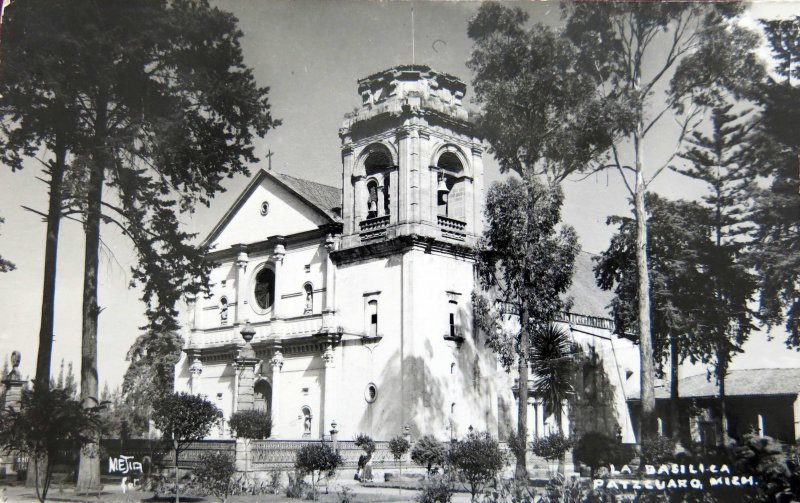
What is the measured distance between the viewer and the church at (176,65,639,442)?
2783 centimetres

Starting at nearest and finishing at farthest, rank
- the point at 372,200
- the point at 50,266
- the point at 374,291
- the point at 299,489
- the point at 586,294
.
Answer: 1. the point at 50,266
2. the point at 299,489
3. the point at 374,291
4. the point at 372,200
5. the point at 586,294

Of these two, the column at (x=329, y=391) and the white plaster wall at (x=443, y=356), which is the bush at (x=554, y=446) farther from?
the column at (x=329, y=391)

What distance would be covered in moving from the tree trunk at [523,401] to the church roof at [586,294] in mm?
14164

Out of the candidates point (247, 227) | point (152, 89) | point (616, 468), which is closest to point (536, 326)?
point (616, 468)

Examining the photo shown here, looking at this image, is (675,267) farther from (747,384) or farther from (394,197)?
(394,197)

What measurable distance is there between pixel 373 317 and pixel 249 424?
291 inches

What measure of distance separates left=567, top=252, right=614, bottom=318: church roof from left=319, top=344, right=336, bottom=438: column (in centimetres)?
1273

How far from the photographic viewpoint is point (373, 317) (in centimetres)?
2888

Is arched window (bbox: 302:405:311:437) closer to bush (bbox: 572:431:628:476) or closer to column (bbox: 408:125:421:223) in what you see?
column (bbox: 408:125:421:223)

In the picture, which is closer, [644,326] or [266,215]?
[644,326]

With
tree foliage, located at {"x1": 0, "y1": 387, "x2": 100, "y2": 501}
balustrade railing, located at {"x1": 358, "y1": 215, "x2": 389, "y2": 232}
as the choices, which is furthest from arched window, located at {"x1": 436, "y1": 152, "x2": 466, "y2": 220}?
tree foliage, located at {"x1": 0, "y1": 387, "x2": 100, "y2": 501}

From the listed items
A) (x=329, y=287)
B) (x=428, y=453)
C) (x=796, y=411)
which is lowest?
(x=428, y=453)

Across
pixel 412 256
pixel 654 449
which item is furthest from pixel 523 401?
pixel 412 256

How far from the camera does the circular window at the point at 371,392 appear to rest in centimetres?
2802
